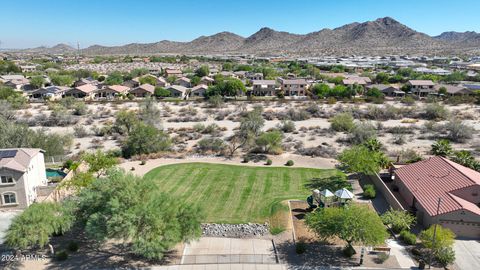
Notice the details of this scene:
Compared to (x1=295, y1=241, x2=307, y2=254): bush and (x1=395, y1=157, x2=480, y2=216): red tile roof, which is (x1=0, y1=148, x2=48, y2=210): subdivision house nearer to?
(x1=295, y1=241, x2=307, y2=254): bush

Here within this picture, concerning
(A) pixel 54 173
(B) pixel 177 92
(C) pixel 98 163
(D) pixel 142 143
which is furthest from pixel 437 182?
(B) pixel 177 92

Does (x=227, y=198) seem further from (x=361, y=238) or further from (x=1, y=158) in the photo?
(x=1, y=158)

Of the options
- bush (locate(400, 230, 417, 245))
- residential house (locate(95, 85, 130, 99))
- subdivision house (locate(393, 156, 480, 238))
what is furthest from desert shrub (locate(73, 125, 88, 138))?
bush (locate(400, 230, 417, 245))

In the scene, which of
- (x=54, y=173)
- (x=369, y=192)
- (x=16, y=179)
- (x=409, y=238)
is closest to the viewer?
(x=409, y=238)

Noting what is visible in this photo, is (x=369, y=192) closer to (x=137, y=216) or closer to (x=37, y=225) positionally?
(x=137, y=216)

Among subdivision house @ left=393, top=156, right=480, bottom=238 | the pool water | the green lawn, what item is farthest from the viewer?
the pool water

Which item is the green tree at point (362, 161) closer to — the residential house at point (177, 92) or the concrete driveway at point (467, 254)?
the concrete driveway at point (467, 254)
